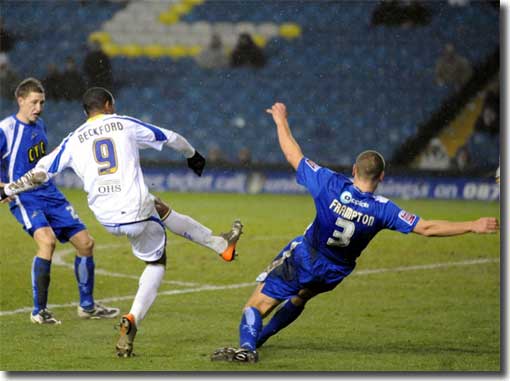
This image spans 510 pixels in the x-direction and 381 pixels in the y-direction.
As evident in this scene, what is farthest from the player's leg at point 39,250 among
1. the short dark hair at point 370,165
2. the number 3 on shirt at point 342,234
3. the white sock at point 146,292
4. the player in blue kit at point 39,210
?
the short dark hair at point 370,165

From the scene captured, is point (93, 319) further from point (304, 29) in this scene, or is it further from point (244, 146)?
point (304, 29)

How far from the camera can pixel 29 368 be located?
541cm

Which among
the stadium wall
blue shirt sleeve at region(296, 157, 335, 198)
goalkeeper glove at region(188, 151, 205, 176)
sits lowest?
blue shirt sleeve at region(296, 157, 335, 198)

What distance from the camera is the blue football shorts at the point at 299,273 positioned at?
555 cm

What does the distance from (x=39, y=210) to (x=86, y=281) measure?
24.5 inches

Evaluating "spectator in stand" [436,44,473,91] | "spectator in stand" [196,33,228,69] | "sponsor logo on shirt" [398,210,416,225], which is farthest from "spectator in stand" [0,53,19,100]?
"sponsor logo on shirt" [398,210,416,225]

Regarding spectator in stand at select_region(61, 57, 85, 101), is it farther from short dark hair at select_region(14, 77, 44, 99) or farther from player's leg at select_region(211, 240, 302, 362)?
player's leg at select_region(211, 240, 302, 362)

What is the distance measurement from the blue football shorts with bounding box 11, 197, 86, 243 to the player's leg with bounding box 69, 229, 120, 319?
0.09 metres

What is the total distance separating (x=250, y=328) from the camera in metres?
5.48

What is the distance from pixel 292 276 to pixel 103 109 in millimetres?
1500

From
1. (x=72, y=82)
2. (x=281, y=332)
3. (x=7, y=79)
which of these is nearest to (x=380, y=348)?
(x=281, y=332)

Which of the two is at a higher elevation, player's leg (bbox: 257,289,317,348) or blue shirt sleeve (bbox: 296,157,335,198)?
blue shirt sleeve (bbox: 296,157,335,198)

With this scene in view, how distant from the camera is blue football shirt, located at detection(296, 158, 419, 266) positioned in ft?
17.4

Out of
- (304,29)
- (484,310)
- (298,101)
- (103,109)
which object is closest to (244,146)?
(298,101)
